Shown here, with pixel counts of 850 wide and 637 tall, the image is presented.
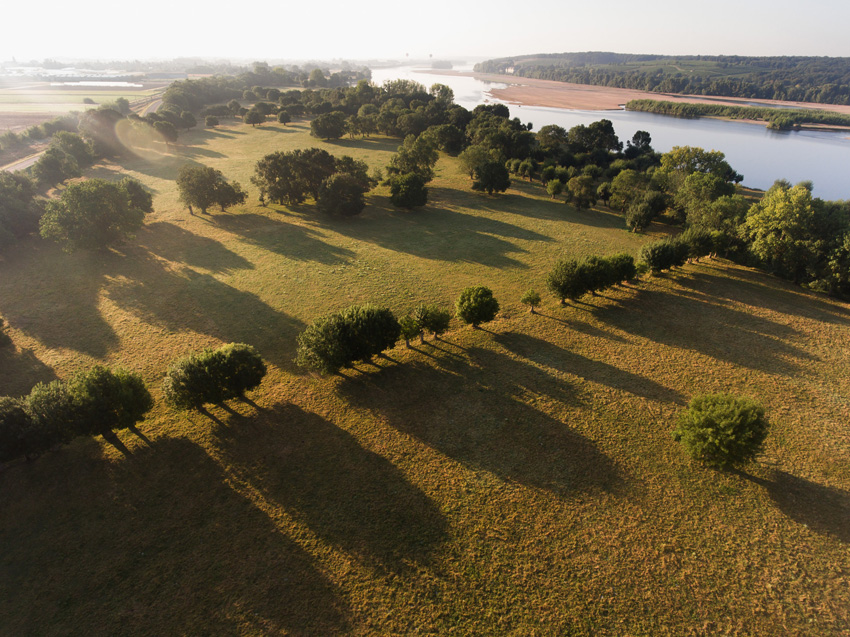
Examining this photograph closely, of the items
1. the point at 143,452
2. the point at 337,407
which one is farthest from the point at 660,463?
the point at 143,452

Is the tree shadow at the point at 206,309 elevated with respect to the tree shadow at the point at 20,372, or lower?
elevated

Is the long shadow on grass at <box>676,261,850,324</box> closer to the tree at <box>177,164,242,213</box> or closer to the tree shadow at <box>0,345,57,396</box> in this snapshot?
the tree shadow at <box>0,345,57,396</box>

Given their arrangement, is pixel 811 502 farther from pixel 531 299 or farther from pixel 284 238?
pixel 284 238

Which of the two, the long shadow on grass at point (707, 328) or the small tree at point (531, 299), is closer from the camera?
the long shadow on grass at point (707, 328)

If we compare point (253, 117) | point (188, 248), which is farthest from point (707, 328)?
point (253, 117)

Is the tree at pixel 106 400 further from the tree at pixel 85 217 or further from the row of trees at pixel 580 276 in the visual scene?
the row of trees at pixel 580 276

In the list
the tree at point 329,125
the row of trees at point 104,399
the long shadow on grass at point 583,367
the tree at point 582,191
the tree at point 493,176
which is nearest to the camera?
the row of trees at point 104,399

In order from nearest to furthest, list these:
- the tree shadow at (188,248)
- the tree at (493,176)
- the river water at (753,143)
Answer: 1. the tree shadow at (188,248)
2. the tree at (493,176)
3. the river water at (753,143)

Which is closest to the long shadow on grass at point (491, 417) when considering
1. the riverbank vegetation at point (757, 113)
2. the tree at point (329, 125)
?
the tree at point (329, 125)
